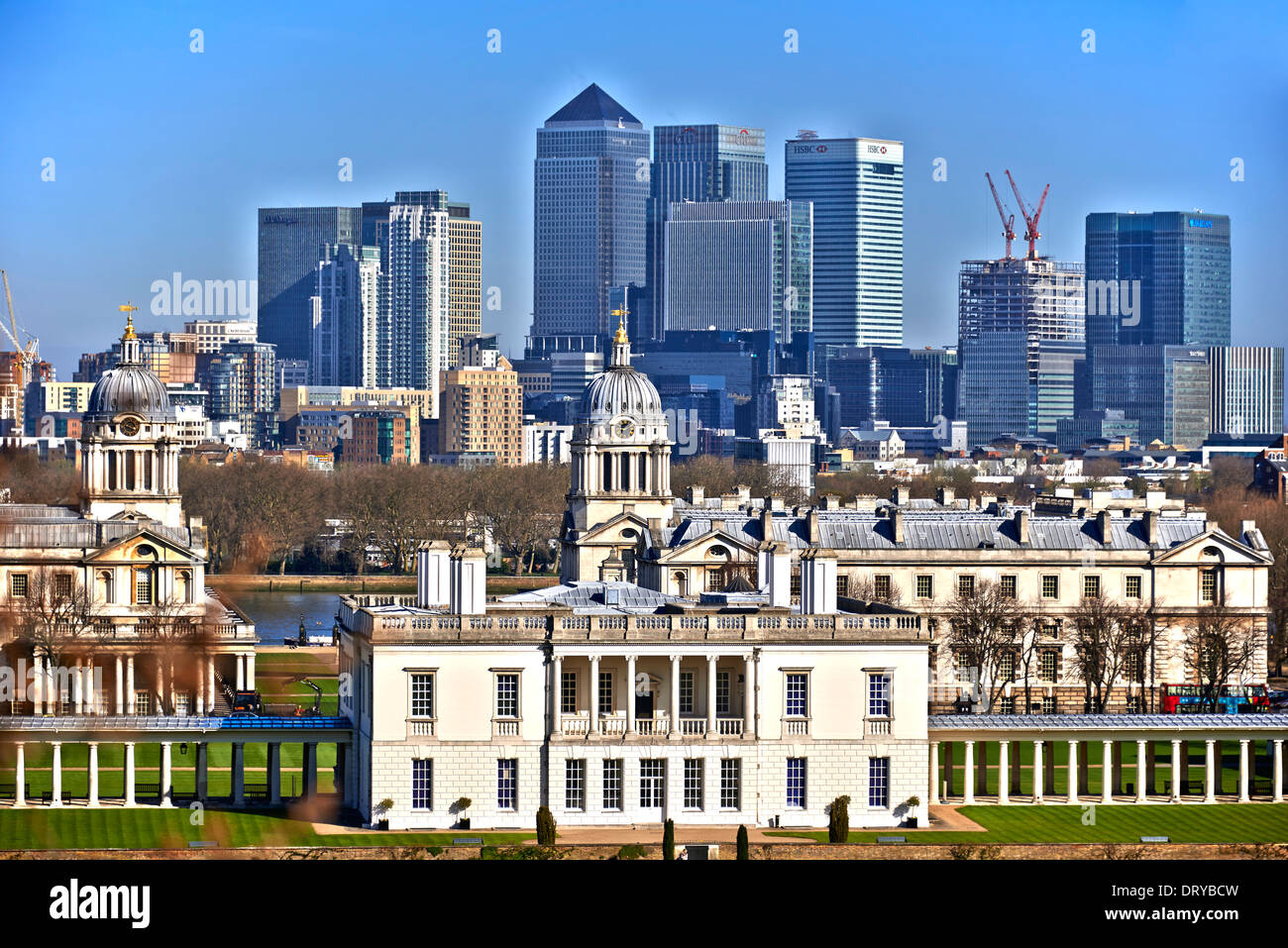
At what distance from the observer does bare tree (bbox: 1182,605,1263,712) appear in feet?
315

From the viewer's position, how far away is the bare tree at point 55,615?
85.2 m

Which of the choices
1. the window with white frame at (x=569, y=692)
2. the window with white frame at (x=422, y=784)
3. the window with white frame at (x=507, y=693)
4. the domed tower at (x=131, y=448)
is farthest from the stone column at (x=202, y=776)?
the domed tower at (x=131, y=448)

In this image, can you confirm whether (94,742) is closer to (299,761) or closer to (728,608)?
(299,761)

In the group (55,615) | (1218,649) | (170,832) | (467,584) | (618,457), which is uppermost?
(618,457)

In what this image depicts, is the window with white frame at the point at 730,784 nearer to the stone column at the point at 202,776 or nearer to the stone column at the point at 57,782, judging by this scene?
the stone column at the point at 202,776

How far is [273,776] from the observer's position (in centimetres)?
7050

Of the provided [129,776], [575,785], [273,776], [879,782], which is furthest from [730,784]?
[129,776]

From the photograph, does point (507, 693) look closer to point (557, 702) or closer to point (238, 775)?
point (557, 702)

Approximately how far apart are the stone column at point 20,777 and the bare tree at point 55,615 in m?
4.84

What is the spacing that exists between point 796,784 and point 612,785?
4547mm

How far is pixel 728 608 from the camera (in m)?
72.3

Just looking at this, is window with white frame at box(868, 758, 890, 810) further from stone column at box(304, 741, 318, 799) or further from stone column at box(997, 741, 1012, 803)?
stone column at box(304, 741, 318, 799)

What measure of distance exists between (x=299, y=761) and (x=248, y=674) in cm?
1847

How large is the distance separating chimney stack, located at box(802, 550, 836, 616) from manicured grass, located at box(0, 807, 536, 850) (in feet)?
34.3
